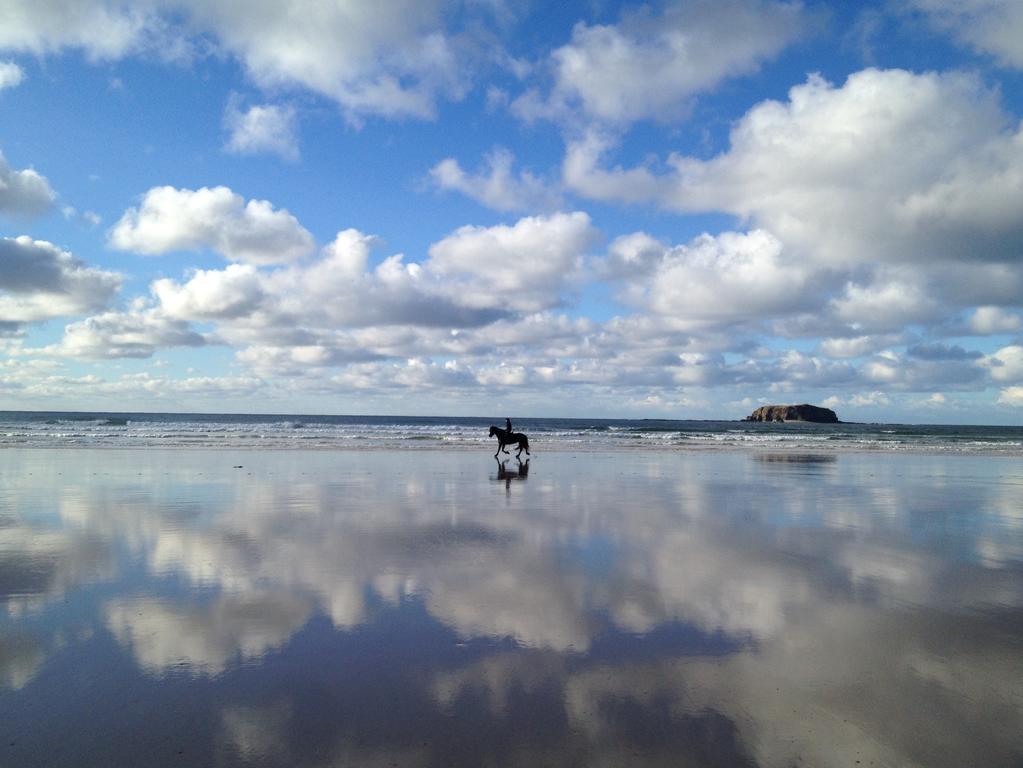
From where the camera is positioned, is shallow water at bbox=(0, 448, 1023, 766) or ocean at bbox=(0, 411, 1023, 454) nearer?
shallow water at bbox=(0, 448, 1023, 766)

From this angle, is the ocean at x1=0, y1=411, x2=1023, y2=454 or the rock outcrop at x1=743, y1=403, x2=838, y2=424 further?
the rock outcrop at x1=743, y1=403, x2=838, y2=424

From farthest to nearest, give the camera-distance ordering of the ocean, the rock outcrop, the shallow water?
1. the rock outcrop
2. the ocean
3. the shallow water

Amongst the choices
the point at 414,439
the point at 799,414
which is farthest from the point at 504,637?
the point at 799,414

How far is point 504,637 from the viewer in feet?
17.6

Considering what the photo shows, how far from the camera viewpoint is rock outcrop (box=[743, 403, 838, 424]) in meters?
135

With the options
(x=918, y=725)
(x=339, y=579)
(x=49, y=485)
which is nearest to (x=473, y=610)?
(x=339, y=579)

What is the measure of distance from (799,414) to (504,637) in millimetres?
143704

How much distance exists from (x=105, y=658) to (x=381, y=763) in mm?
2828

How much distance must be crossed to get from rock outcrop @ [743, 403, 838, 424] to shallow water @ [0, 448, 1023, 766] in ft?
439

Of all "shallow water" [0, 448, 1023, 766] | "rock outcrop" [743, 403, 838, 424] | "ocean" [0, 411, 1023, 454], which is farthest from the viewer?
"rock outcrop" [743, 403, 838, 424]

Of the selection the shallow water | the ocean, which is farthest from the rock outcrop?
the shallow water

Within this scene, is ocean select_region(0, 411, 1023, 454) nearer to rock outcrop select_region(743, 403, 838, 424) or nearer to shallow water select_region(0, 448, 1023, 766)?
shallow water select_region(0, 448, 1023, 766)

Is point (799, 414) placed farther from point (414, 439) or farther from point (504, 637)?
point (504, 637)

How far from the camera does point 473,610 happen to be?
609 centimetres
